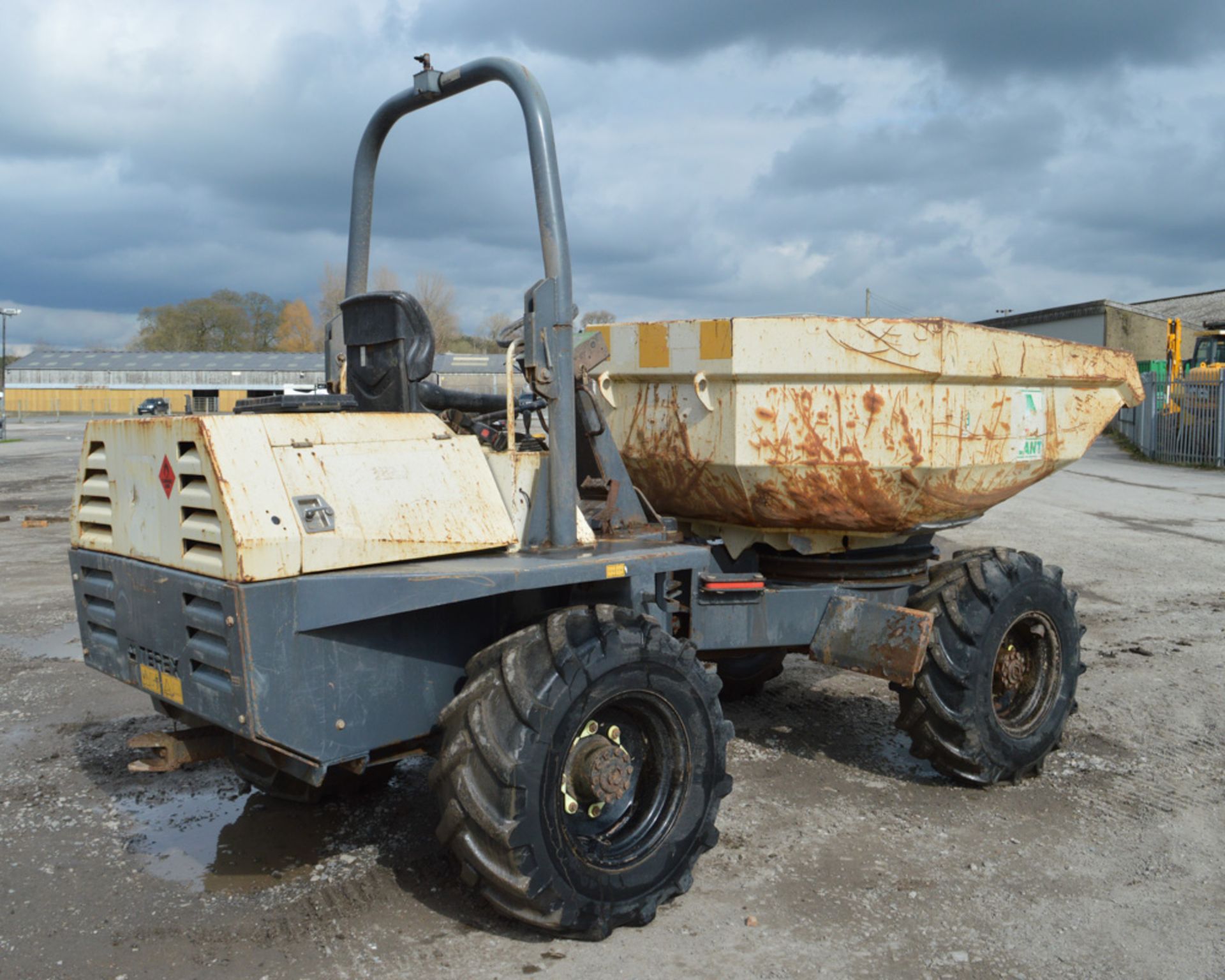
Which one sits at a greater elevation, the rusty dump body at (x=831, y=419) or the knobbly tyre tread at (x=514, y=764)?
the rusty dump body at (x=831, y=419)

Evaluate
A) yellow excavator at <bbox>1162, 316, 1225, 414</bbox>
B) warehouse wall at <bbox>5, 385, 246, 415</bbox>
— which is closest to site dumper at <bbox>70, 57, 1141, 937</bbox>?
yellow excavator at <bbox>1162, 316, 1225, 414</bbox>

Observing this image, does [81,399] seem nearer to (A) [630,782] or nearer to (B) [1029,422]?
(B) [1029,422]

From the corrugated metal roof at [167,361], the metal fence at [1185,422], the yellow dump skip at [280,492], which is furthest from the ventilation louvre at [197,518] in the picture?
the corrugated metal roof at [167,361]

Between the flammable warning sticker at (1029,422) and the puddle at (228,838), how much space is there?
3.50 meters

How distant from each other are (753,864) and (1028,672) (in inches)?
76.7

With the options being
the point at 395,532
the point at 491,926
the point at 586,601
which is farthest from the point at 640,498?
the point at 491,926

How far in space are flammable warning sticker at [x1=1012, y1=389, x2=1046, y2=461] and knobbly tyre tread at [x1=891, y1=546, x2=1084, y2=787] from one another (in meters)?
0.53

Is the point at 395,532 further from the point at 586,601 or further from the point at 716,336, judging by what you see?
the point at 716,336

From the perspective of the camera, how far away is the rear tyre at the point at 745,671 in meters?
6.27

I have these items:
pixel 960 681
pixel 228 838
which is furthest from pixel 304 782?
pixel 960 681

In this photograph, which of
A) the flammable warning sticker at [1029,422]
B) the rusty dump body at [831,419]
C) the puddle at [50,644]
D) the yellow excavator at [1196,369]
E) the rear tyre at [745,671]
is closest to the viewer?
the rusty dump body at [831,419]

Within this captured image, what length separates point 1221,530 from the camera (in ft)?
42.9

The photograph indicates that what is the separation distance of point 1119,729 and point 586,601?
11.2ft

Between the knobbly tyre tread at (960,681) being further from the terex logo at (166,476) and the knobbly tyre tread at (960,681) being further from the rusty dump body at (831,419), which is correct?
the terex logo at (166,476)
